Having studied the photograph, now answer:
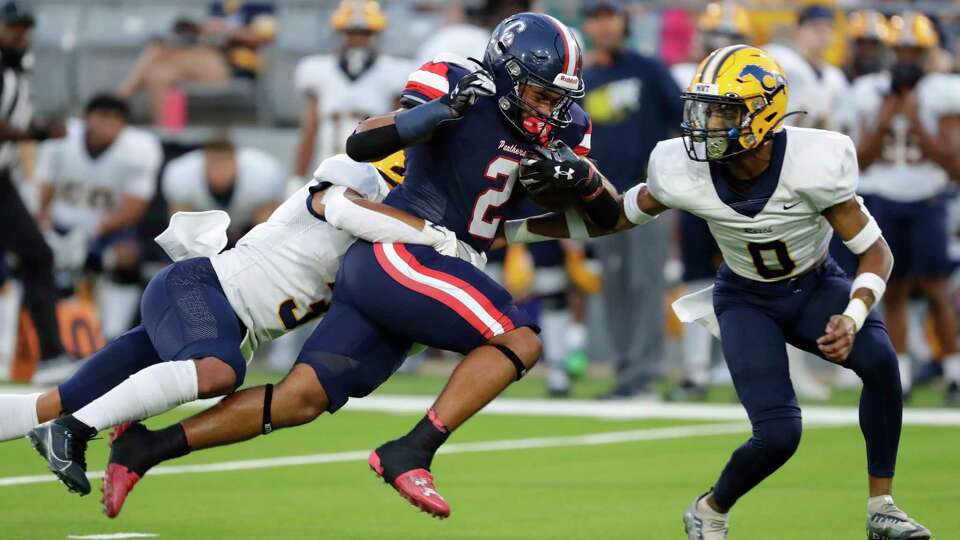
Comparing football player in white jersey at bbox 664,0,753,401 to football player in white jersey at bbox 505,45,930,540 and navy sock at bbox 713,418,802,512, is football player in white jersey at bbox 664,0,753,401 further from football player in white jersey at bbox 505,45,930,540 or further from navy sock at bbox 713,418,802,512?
navy sock at bbox 713,418,802,512

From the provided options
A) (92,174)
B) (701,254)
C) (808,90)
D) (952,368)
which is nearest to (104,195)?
(92,174)

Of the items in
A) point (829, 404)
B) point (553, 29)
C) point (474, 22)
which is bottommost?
point (829, 404)

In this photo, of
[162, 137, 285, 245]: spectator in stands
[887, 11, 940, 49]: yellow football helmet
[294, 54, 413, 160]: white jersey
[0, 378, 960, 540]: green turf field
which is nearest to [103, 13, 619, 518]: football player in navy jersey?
[0, 378, 960, 540]: green turf field

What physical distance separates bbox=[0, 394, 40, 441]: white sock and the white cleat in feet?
6.93

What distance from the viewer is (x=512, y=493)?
264 inches

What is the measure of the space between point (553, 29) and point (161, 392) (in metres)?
1.67

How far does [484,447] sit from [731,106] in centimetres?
314

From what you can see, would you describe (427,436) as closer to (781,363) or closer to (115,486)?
(115,486)

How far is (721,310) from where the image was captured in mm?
5621

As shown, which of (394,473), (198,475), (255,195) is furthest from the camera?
(255,195)

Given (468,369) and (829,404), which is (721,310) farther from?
(829,404)

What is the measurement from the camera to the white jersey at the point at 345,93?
1091cm

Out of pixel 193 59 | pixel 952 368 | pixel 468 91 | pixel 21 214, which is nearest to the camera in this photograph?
pixel 468 91

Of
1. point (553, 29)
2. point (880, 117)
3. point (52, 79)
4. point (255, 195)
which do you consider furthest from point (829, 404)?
point (52, 79)
